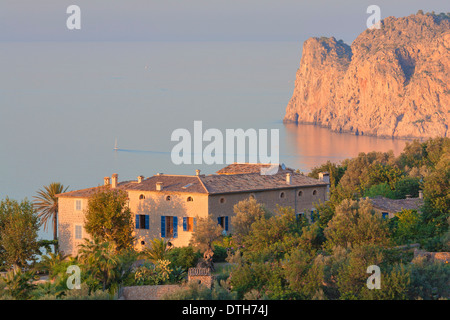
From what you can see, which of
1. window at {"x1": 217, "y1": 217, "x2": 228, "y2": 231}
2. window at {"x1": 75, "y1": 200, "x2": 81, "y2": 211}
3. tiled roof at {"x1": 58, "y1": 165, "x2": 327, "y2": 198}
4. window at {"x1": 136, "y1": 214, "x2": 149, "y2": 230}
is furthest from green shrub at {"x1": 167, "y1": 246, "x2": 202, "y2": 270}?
window at {"x1": 75, "y1": 200, "x2": 81, "y2": 211}

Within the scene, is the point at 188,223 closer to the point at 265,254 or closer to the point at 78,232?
the point at 78,232

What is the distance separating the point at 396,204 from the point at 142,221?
16.7 meters

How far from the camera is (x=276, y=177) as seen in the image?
149ft

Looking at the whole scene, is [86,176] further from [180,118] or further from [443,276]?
[443,276]

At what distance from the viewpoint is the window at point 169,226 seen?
4197cm

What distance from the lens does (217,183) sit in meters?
43.0

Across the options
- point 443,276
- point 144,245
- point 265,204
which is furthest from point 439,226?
point 144,245

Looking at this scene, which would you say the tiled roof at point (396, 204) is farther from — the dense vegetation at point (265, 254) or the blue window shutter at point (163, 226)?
the blue window shutter at point (163, 226)

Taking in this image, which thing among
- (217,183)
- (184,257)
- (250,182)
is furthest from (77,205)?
(184,257)

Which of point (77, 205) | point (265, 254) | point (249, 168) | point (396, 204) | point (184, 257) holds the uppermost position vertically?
point (249, 168)

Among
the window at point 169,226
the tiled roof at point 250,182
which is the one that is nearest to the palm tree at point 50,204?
the window at point 169,226

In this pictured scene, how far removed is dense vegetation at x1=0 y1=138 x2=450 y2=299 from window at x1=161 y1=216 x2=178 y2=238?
3.05ft

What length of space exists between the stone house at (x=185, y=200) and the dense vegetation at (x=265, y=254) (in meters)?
1.06

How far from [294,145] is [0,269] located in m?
153
